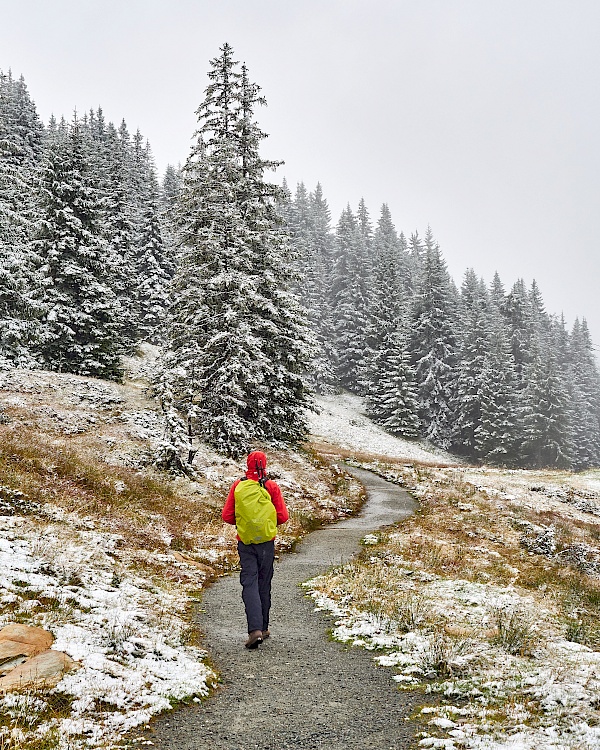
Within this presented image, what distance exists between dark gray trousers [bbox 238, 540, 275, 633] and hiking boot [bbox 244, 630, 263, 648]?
6cm

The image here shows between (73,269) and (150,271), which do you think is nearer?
(73,269)

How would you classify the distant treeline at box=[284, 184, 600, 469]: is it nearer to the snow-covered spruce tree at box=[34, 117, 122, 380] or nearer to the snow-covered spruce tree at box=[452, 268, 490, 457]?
the snow-covered spruce tree at box=[452, 268, 490, 457]

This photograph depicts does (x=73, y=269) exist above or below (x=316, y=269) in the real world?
below

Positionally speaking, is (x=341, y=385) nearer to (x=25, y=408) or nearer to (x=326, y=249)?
(x=326, y=249)

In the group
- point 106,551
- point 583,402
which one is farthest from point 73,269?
point 583,402

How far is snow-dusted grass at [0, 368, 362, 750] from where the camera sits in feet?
17.3

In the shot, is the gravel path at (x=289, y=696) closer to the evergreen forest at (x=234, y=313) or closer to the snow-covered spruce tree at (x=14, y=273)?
the evergreen forest at (x=234, y=313)

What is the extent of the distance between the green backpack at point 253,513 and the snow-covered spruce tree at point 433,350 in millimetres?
54833

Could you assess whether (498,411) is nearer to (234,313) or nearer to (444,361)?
(444,361)

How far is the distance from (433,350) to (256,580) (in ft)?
190

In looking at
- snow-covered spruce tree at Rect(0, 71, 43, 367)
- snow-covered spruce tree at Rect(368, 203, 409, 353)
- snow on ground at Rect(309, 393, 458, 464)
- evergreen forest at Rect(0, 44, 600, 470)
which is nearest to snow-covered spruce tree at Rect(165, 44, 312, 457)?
evergreen forest at Rect(0, 44, 600, 470)

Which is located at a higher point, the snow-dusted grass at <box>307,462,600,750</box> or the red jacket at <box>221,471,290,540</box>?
the red jacket at <box>221,471,290,540</box>

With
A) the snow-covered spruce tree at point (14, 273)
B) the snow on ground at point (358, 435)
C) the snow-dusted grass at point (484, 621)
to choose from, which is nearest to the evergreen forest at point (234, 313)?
the snow-covered spruce tree at point (14, 273)

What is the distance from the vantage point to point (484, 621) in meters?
8.65
